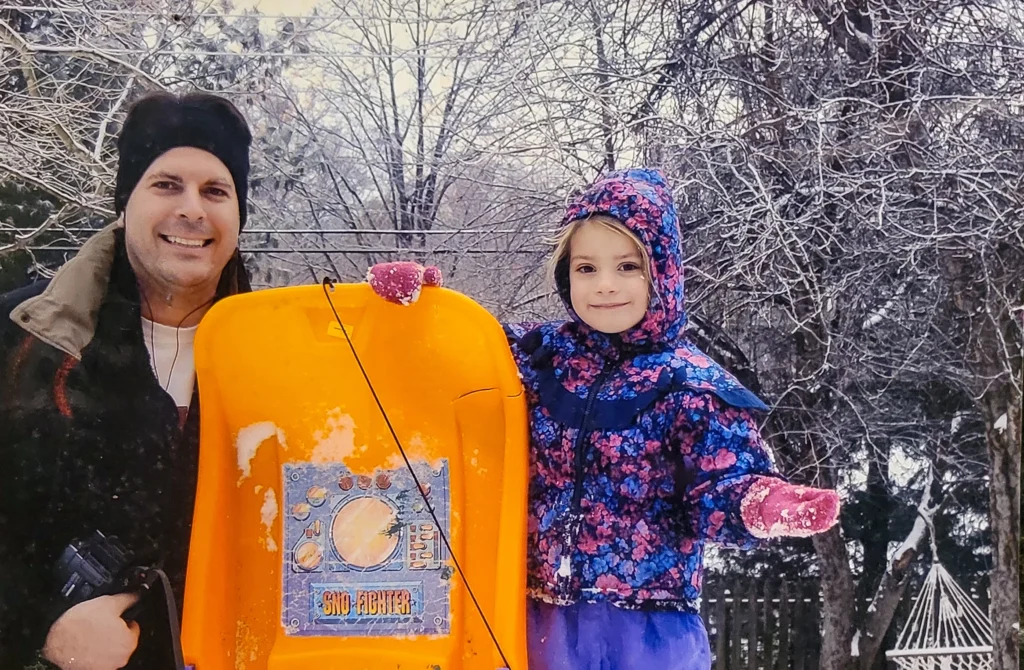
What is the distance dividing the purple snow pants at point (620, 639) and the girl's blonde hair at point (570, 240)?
627mm

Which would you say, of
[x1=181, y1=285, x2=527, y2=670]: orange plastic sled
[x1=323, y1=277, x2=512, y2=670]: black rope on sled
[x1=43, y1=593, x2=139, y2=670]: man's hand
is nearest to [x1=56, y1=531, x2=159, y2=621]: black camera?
[x1=43, y1=593, x2=139, y2=670]: man's hand

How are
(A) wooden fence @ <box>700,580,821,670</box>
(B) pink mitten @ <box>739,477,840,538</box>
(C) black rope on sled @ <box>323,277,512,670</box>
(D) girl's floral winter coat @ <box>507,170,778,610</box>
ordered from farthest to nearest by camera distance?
(A) wooden fence @ <box>700,580,821,670</box>, (C) black rope on sled @ <box>323,277,512,670</box>, (D) girl's floral winter coat @ <box>507,170,778,610</box>, (B) pink mitten @ <box>739,477,840,538</box>

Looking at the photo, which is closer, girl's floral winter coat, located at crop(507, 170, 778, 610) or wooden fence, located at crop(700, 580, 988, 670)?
girl's floral winter coat, located at crop(507, 170, 778, 610)

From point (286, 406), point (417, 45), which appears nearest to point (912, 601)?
point (286, 406)

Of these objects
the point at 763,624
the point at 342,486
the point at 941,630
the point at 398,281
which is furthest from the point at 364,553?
the point at 941,630

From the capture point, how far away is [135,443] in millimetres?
1572

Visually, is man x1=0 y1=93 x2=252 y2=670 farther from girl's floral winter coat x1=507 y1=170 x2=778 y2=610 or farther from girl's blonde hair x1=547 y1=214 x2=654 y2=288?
girl's floral winter coat x1=507 y1=170 x2=778 y2=610

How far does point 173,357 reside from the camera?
5.25ft

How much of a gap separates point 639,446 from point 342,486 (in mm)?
652

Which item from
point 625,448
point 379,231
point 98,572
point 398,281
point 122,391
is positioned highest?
point 379,231

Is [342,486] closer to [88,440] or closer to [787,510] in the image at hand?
[88,440]

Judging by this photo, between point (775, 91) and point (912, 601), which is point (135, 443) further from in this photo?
point (912, 601)

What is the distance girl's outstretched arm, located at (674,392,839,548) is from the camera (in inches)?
47.1

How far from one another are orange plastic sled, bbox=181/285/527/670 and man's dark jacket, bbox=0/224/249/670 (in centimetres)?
9
